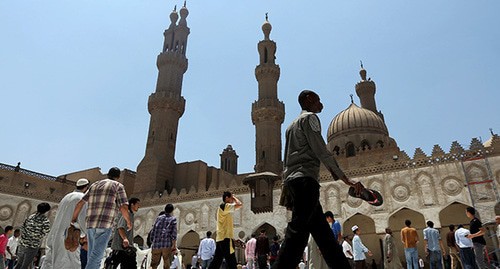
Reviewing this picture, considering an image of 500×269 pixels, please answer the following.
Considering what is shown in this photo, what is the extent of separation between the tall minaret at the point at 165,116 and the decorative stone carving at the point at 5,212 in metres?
8.01

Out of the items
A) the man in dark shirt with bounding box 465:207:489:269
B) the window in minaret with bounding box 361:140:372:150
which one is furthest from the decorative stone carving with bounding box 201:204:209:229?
the man in dark shirt with bounding box 465:207:489:269

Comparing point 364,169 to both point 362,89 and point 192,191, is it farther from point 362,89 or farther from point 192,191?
point 362,89

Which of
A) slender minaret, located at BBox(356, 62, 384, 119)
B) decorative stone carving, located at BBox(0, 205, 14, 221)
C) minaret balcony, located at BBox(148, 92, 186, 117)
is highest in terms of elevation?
slender minaret, located at BBox(356, 62, 384, 119)

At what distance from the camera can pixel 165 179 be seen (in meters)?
27.4

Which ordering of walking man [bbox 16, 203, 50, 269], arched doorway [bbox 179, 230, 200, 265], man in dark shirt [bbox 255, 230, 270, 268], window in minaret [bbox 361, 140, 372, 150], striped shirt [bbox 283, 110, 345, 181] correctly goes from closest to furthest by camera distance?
striped shirt [bbox 283, 110, 345, 181] < walking man [bbox 16, 203, 50, 269] < man in dark shirt [bbox 255, 230, 270, 268] < arched doorway [bbox 179, 230, 200, 265] < window in minaret [bbox 361, 140, 372, 150]

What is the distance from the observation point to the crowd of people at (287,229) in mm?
2955

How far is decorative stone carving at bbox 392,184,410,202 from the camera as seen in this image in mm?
16891

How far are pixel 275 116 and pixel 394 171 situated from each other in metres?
11.5

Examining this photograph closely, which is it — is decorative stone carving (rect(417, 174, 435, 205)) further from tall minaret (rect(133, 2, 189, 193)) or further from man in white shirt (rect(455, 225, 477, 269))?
tall minaret (rect(133, 2, 189, 193))

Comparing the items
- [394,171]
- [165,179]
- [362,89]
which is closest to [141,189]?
[165,179]

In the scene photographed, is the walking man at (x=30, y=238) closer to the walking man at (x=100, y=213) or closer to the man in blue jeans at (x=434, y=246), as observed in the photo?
the walking man at (x=100, y=213)

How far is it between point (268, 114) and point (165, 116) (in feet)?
28.2

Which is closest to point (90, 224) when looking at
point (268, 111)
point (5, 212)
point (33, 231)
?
point (33, 231)

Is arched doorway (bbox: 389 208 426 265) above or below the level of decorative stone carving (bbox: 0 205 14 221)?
below
